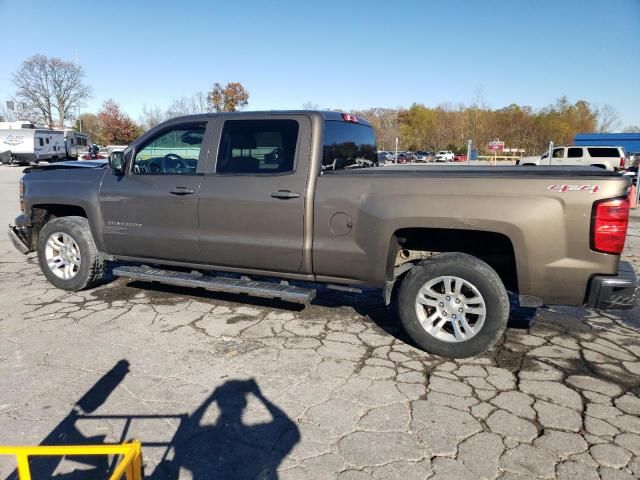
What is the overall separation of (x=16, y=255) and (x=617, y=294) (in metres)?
8.04

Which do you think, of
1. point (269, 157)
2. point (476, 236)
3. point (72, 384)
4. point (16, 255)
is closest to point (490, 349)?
point (476, 236)

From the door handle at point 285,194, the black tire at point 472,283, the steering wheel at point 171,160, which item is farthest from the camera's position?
the steering wheel at point 171,160

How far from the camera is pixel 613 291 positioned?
3344 mm

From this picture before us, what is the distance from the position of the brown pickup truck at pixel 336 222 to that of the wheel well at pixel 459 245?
0.01m

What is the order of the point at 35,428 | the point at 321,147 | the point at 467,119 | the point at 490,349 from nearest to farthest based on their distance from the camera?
the point at 35,428
the point at 490,349
the point at 321,147
the point at 467,119

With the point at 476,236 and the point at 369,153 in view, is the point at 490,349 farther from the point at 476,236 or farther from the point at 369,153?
the point at 369,153

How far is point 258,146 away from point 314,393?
2.35 metres

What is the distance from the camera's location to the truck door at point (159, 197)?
15.2 feet

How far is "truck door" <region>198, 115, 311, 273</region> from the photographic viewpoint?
13.7 ft

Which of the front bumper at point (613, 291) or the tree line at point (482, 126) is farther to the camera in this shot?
the tree line at point (482, 126)

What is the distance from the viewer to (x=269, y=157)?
4402 mm

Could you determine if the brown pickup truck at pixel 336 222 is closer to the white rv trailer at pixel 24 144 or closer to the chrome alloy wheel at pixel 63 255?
the chrome alloy wheel at pixel 63 255

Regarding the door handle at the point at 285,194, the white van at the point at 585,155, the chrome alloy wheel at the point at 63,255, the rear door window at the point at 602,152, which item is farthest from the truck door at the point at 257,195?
the rear door window at the point at 602,152

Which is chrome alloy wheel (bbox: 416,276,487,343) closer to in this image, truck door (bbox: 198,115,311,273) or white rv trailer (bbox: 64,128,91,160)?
truck door (bbox: 198,115,311,273)
